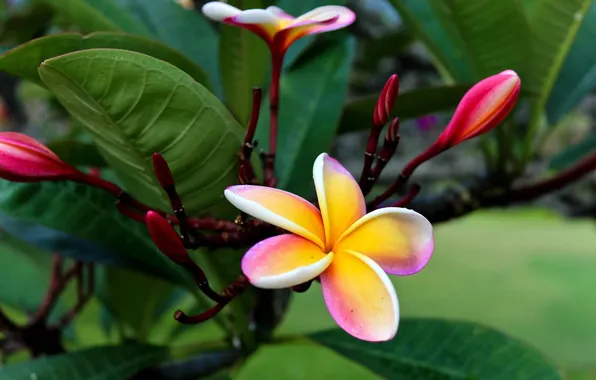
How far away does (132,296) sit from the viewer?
86cm

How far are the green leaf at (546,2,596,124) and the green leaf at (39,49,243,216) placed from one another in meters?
0.52

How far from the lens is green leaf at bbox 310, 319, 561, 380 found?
0.53 metres

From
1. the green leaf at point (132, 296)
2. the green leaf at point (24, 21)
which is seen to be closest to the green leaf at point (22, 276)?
the green leaf at point (132, 296)

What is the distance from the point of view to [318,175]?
318 mm

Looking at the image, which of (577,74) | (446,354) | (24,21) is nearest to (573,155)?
(577,74)

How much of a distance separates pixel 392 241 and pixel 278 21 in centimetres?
18

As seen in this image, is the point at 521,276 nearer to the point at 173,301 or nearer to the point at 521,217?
the point at 521,217

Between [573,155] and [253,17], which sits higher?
[253,17]

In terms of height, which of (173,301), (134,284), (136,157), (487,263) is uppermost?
(136,157)

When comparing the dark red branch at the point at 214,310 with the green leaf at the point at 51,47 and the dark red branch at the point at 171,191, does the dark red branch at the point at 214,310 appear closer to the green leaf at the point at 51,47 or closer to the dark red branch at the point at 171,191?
the dark red branch at the point at 171,191

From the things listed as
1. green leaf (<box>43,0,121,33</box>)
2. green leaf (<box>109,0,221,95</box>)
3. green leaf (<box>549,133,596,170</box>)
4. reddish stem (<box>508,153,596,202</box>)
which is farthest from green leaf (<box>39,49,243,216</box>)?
green leaf (<box>549,133,596,170</box>)

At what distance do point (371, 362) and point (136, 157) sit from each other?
31 cm

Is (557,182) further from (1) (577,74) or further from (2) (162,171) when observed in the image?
(2) (162,171)

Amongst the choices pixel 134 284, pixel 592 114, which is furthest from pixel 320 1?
pixel 592 114
